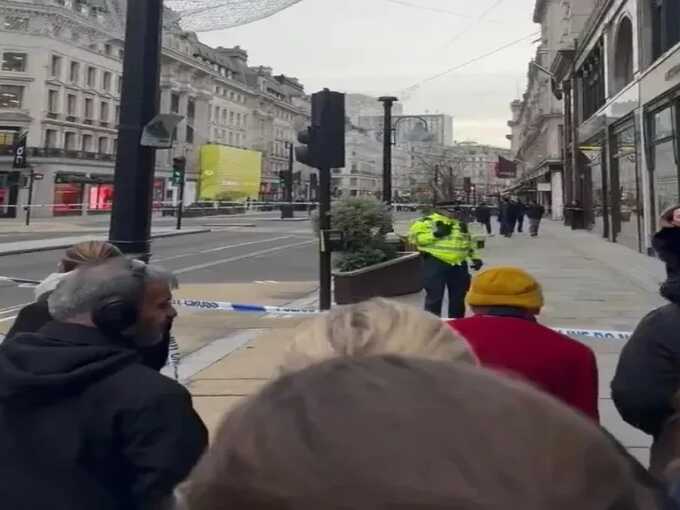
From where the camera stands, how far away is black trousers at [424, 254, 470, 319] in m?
8.27

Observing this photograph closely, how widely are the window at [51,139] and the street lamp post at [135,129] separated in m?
60.1

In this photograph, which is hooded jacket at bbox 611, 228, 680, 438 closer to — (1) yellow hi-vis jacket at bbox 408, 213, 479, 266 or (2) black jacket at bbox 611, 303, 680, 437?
(2) black jacket at bbox 611, 303, 680, 437

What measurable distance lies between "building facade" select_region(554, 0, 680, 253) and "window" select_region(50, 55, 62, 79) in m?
43.3

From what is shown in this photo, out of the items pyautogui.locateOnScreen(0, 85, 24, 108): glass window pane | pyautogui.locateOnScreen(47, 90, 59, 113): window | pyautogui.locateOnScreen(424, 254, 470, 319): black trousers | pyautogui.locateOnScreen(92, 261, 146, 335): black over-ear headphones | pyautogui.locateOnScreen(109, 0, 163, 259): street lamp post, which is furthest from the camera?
pyautogui.locateOnScreen(47, 90, 59, 113): window

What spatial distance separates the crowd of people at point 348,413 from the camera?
736 mm

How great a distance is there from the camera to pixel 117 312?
2227mm

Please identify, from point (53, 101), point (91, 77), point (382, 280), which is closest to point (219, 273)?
point (382, 280)

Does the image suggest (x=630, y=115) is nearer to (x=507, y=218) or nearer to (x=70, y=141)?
(x=507, y=218)

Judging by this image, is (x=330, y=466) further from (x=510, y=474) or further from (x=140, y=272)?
(x=140, y=272)

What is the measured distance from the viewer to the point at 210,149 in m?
67.8

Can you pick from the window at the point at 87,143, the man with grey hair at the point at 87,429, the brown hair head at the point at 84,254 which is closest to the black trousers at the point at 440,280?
the brown hair head at the point at 84,254

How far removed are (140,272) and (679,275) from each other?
2155 millimetres

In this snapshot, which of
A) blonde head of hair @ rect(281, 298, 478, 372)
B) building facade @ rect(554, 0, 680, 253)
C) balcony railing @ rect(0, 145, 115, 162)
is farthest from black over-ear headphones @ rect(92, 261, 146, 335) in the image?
balcony railing @ rect(0, 145, 115, 162)

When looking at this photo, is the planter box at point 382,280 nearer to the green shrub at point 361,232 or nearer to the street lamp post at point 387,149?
the green shrub at point 361,232
